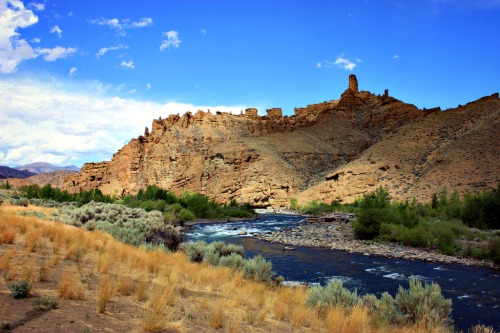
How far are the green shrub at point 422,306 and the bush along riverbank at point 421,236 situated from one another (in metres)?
13.2

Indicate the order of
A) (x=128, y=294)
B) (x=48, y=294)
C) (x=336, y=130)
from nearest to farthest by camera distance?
(x=48, y=294) → (x=128, y=294) → (x=336, y=130)

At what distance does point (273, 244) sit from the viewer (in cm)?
2650

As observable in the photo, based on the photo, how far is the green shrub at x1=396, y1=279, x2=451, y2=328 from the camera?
7555 mm

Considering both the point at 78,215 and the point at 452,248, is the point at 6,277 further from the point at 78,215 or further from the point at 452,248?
the point at 452,248

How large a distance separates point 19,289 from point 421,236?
76.9ft

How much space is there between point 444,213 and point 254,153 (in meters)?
58.7

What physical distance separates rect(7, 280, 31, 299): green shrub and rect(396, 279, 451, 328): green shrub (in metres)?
6.81

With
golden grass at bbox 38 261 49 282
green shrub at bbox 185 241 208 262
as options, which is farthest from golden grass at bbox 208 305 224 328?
green shrub at bbox 185 241 208 262

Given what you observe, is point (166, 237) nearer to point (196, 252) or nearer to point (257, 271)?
point (196, 252)

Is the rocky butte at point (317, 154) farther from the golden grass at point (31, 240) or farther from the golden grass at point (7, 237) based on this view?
the golden grass at point (7, 237)

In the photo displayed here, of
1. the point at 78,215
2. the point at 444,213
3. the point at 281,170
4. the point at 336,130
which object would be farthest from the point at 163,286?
the point at 336,130

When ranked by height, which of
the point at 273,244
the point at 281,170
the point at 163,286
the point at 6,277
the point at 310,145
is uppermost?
the point at 310,145

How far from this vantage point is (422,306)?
7.75 m

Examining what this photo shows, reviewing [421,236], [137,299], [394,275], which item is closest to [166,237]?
[394,275]
